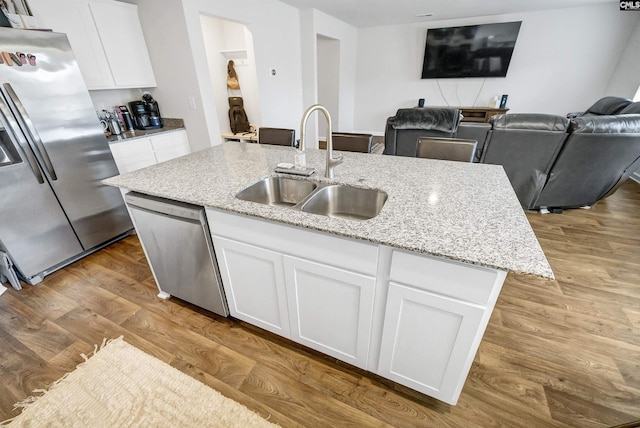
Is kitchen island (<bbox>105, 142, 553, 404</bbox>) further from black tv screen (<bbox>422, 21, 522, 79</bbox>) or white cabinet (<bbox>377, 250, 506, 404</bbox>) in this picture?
black tv screen (<bbox>422, 21, 522, 79</bbox>)

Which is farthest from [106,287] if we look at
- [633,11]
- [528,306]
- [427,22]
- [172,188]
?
[633,11]

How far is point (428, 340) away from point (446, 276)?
Answer: 0.33 metres

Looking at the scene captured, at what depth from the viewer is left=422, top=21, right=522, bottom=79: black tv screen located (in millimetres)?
5023

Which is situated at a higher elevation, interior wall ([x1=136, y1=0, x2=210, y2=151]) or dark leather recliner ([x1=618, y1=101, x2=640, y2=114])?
interior wall ([x1=136, y1=0, x2=210, y2=151])

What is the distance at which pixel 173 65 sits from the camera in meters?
2.84

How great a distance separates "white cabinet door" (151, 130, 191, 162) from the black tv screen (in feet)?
17.1

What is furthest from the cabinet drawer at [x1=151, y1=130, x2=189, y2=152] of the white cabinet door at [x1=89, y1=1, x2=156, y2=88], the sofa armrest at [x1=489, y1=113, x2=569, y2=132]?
the sofa armrest at [x1=489, y1=113, x2=569, y2=132]

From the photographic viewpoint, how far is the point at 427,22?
5430 mm

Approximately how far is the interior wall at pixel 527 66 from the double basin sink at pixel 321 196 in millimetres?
5668

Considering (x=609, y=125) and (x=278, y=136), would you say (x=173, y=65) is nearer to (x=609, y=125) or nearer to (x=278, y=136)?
(x=278, y=136)

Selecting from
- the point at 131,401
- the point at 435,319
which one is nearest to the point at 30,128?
the point at 131,401

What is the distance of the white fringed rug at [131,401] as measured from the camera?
3.88 ft

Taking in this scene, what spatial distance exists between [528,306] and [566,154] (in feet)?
5.74

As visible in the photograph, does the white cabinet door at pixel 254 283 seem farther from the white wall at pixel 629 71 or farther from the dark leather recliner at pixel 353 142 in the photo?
the white wall at pixel 629 71
